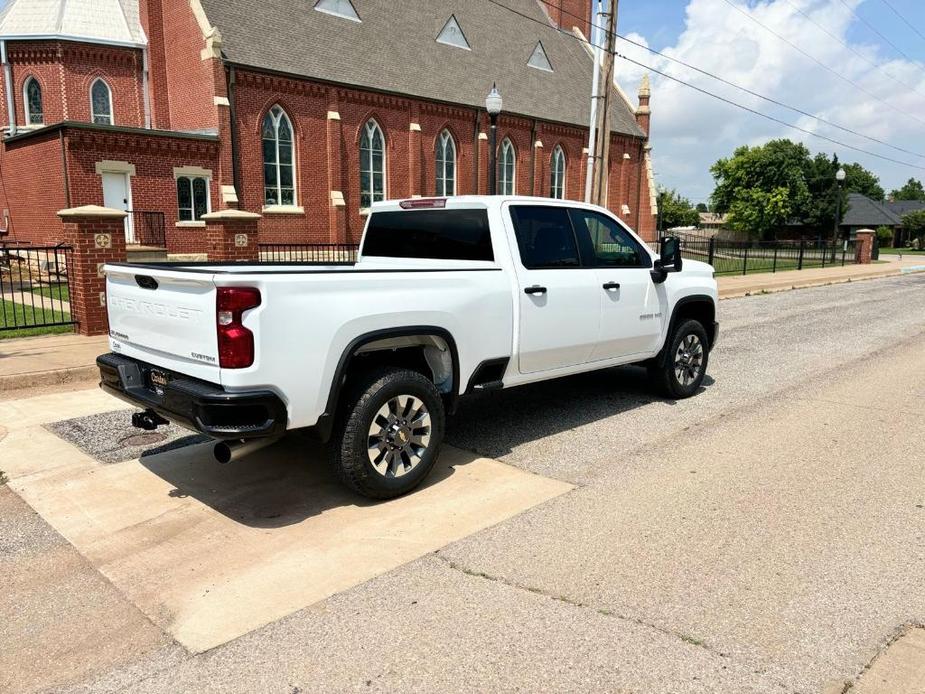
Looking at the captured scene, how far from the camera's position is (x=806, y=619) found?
3.42 meters

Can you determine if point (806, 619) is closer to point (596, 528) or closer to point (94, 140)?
point (596, 528)

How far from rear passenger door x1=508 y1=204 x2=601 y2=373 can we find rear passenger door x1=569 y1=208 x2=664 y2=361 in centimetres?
13

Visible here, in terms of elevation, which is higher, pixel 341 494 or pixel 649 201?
pixel 649 201

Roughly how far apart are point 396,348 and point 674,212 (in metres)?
110

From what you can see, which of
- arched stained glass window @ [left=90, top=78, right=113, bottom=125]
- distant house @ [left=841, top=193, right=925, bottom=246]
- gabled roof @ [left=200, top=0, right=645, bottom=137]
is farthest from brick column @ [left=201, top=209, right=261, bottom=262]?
distant house @ [left=841, top=193, right=925, bottom=246]

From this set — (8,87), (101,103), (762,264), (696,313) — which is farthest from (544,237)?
(8,87)

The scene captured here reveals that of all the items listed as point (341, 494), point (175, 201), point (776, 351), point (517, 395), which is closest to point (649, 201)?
point (175, 201)

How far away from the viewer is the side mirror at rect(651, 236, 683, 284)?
6786mm

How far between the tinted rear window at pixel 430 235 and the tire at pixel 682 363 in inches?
106

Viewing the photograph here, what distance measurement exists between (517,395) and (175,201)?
797 inches

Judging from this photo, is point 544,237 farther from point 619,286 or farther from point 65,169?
point 65,169

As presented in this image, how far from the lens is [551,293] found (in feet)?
19.4

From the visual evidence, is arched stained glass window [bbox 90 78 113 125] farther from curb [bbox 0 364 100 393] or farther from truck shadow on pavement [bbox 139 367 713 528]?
truck shadow on pavement [bbox 139 367 713 528]

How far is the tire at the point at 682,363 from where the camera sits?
7.50m
